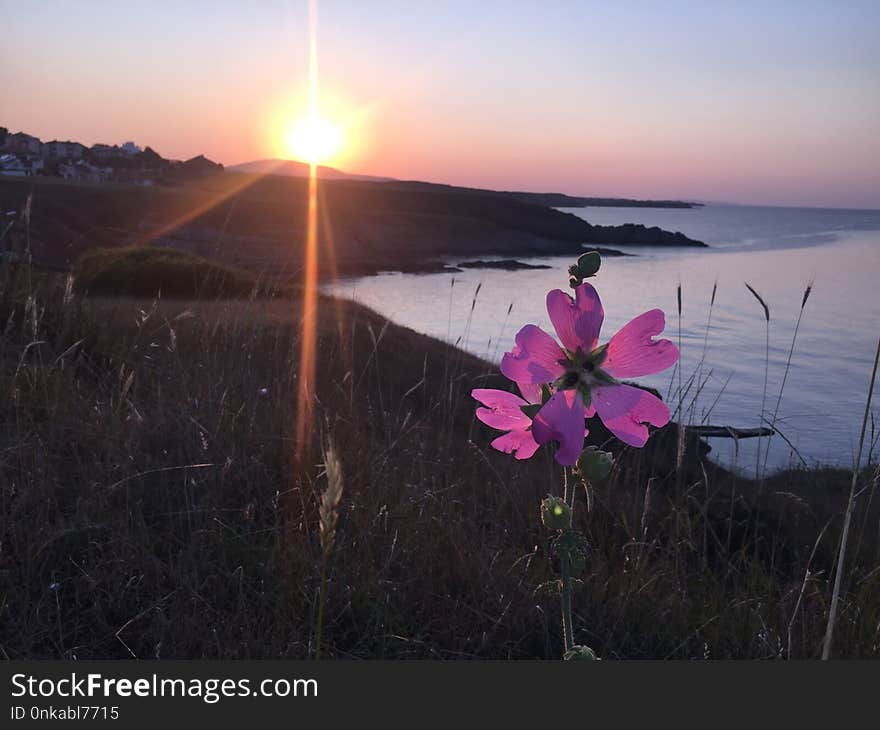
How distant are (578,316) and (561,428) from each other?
221 millimetres

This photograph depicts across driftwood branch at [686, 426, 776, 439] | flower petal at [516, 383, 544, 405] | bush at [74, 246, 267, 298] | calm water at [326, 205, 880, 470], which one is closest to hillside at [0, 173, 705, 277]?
calm water at [326, 205, 880, 470]

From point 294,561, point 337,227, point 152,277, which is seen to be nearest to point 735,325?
point 152,277

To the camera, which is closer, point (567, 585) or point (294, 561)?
point (567, 585)

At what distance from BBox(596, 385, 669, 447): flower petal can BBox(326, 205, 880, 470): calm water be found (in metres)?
2.54

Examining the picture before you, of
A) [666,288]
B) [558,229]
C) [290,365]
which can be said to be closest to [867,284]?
[666,288]

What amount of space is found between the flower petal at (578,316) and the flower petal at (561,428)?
163 millimetres

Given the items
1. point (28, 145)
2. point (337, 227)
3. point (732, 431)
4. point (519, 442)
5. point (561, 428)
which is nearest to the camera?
point (561, 428)

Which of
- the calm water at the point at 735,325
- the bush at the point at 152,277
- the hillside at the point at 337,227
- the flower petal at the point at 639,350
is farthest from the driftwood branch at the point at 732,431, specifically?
the hillside at the point at 337,227

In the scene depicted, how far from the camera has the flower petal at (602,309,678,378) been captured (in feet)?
3.47

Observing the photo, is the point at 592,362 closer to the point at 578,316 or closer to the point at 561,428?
the point at 578,316

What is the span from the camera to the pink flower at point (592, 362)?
3.30 feet

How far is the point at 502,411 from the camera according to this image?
1.09 metres

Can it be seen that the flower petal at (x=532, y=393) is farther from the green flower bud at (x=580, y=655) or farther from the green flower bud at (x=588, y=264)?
the green flower bud at (x=580, y=655)

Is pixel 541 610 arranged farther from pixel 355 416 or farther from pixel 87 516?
pixel 355 416
